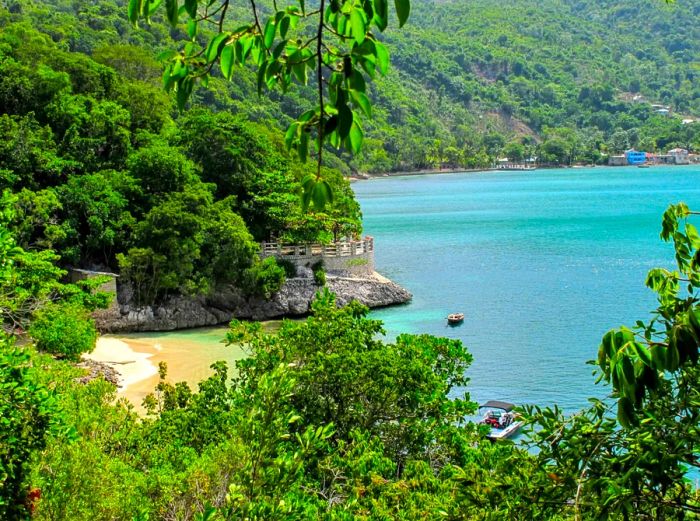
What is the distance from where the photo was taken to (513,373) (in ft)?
70.3

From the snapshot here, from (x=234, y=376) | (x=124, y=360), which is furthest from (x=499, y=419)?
(x=124, y=360)

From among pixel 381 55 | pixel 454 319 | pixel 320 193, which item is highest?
pixel 381 55

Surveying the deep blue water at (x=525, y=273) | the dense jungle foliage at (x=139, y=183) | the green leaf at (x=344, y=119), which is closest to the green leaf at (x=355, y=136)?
the green leaf at (x=344, y=119)

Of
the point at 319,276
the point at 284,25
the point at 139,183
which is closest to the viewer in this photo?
the point at 284,25

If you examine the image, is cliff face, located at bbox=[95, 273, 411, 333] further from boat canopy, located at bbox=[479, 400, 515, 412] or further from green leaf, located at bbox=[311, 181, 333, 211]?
green leaf, located at bbox=[311, 181, 333, 211]

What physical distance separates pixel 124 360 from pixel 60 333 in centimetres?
335

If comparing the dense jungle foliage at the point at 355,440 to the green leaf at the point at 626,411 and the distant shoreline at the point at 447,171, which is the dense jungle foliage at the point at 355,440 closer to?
the green leaf at the point at 626,411

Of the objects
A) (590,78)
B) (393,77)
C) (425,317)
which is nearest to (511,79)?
(590,78)

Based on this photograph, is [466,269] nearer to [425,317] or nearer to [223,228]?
[425,317]

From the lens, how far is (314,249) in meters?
29.2

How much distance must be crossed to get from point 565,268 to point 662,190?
Result: 54.1 meters

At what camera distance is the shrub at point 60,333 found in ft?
58.5

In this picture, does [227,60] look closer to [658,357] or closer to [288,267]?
[658,357]

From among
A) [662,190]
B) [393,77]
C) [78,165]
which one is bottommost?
[662,190]
